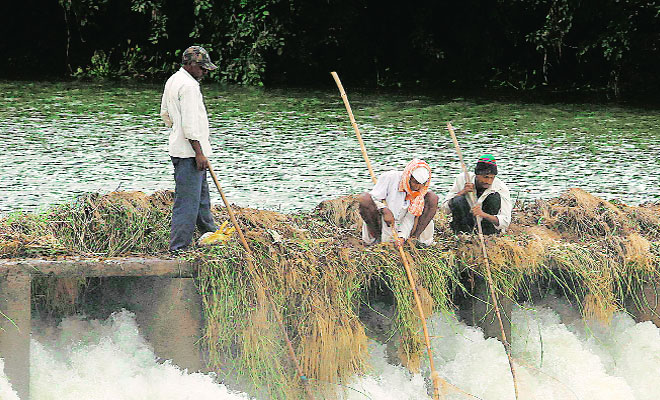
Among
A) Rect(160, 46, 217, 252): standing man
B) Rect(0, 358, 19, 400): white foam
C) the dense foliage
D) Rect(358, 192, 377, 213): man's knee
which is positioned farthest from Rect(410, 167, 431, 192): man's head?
the dense foliage

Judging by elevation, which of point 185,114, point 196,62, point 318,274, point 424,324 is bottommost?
point 424,324

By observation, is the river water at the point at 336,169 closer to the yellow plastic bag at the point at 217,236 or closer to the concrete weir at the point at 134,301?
the concrete weir at the point at 134,301

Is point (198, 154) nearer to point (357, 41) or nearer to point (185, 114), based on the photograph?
point (185, 114)

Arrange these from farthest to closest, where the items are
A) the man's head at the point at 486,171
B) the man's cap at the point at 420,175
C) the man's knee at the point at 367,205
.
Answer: the man's head at the point at 486,171 → the man's knee at the point at 367,205 → the man's cap at the point at 420,175

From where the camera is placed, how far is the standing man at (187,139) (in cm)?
548

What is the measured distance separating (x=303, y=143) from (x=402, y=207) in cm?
689

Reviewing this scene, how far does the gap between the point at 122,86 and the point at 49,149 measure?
6550mm

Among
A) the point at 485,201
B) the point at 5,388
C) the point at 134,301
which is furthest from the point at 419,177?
the point at 5,388

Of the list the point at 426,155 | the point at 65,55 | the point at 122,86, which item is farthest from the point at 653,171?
the point at 65,55

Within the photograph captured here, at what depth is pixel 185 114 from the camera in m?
5.47

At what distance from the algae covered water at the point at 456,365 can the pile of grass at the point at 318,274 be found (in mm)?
126

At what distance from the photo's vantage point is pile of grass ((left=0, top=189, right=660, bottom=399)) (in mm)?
5473

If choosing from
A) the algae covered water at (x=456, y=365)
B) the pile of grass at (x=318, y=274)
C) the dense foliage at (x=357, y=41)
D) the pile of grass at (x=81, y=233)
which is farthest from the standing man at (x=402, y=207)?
the dense foliage at (x=357, y=41)

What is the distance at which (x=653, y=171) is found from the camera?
36.0 feet
